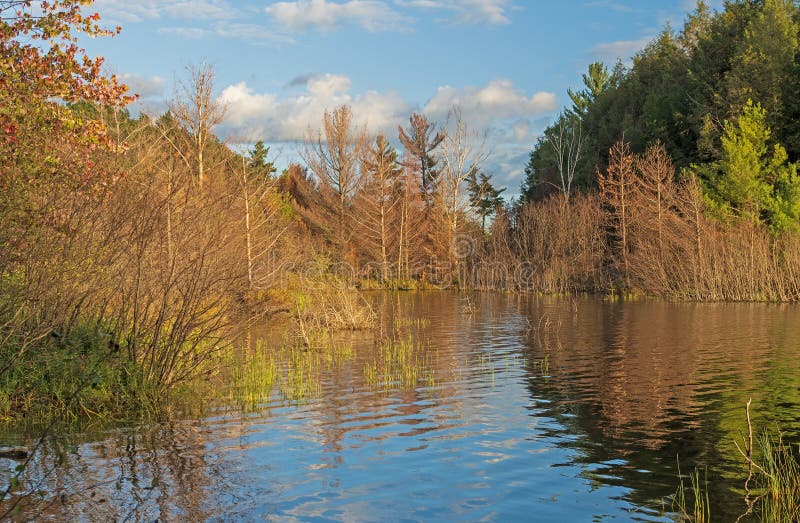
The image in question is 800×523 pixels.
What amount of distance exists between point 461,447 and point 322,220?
48.7 metres

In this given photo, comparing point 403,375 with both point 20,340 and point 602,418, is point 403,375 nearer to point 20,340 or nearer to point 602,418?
point 602,418

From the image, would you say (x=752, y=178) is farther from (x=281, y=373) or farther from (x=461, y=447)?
(x=461, y=447)

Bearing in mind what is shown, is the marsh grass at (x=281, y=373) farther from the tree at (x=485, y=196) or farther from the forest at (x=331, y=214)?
the tree at (x=485, y=196)

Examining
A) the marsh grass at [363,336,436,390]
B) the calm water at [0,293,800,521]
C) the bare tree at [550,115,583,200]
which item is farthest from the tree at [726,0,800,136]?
the marsh grass at [363,336,436,390]

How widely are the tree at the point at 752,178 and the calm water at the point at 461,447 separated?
2535cm

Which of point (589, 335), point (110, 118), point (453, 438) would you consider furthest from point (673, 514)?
point (110, 118)

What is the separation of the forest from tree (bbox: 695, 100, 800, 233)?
5.9 inches

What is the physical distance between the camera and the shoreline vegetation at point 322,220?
1176cm

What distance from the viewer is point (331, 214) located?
5897cm

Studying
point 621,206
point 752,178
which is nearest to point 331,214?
point 621,206

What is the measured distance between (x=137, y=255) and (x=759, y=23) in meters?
46.8

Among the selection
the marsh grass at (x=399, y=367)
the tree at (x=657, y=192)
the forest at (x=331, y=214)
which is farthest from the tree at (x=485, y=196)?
the marsh grass at (x=399, y=367)

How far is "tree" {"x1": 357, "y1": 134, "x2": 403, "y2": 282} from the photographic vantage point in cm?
5797

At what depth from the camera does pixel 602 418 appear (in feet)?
41.4
